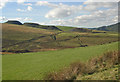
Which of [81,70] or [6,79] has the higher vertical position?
[81,70]

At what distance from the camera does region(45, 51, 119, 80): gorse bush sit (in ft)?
39.3

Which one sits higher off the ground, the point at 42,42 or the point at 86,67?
the point at 86,67

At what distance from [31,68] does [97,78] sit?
25.9 feet

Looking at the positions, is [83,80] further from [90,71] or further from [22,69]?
[22,69]

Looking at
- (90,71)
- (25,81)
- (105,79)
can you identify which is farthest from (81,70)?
(25,81)

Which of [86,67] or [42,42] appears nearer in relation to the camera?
[86,67]

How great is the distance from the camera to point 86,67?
13492 mm

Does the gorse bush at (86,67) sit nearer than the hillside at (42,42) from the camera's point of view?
Yes

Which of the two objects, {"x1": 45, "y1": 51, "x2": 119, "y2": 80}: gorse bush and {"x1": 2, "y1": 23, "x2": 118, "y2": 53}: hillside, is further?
{"x1": 2, "y1": 23, "x2": 118, "y2": 53}: hillside

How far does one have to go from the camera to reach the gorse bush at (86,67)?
39.3 ft

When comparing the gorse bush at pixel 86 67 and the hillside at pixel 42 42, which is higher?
the gorse bush at pixel 86 67

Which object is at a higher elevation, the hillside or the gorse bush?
the gorse bush

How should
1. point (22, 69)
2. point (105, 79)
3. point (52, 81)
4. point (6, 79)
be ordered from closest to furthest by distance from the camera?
point (105, 79), point (52, 81), point (6, 79), point (22, 69)

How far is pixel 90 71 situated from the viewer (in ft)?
43.5
